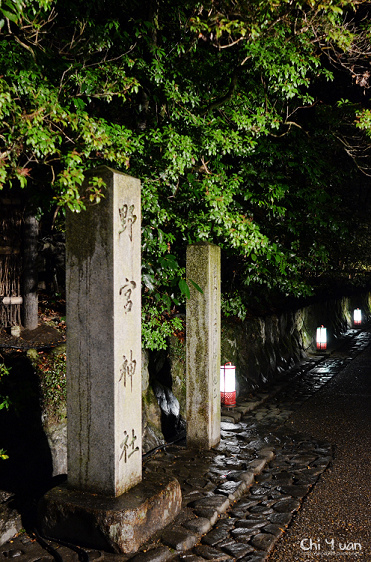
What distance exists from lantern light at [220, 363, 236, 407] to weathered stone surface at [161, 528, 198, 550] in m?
4.61

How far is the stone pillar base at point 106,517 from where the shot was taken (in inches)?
189

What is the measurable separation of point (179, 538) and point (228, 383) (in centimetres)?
501

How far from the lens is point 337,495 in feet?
20.5

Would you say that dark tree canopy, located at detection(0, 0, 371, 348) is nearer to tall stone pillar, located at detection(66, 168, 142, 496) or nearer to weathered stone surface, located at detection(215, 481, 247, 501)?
tall stone pillar, located at detection(66, 168, 142, 496)

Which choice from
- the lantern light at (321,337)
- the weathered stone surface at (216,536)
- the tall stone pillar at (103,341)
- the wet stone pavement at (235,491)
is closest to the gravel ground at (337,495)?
the wet stone pavement at (235,491)

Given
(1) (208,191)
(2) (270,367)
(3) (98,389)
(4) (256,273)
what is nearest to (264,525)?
(3) (98,389)

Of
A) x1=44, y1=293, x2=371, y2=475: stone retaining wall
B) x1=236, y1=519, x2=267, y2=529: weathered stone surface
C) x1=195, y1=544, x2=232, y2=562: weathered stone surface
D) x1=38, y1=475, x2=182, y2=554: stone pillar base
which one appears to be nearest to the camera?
x1=38, y1=475, x2=182, y2=554: stone pillar base

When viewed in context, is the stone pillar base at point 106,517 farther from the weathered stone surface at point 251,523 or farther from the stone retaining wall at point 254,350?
the stone retaining wall at point 254,350

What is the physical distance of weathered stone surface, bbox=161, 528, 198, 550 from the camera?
505 centimetres

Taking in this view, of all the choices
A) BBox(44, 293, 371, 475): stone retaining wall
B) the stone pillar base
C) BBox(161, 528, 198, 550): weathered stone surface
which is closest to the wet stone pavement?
BBox(161, 528, 198, 550): weathered stone surface

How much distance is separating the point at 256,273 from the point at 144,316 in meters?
4.34

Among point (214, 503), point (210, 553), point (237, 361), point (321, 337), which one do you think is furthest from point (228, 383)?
point (321, 337)

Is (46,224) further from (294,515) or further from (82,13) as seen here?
(294,515)

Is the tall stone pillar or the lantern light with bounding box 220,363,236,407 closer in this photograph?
the tall stone pillar
